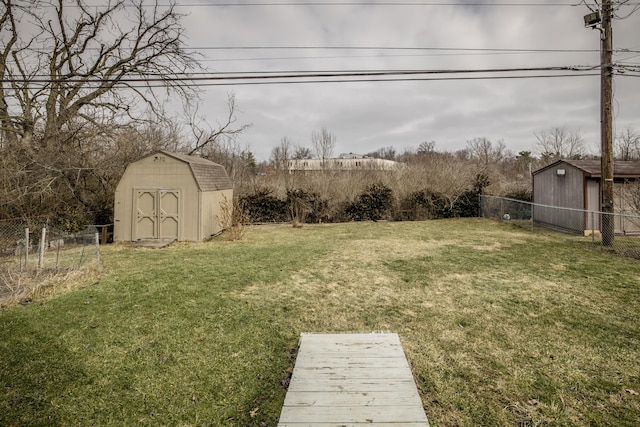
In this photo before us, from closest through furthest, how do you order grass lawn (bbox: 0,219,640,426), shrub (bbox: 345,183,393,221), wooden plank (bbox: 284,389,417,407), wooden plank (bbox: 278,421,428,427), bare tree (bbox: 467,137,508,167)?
wooden plank (bbox: 278,421,428,427) → wooden plank (bbox: 284,389,417,407) → grass lawn (bbox: 0,219,640,426) → shrub (bbox: 345,183,393,221) → bare tree (bbox: 467,137,508,167)

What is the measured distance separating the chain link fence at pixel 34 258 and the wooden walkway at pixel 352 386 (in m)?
5.49

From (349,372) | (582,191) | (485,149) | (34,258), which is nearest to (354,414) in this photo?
(349,372)

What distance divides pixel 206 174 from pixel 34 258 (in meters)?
5.84

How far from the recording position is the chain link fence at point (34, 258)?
5.89 meters

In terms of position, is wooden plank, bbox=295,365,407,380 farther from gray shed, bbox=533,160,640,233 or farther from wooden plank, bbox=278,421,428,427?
gray shed, bbox=533,160,640,233

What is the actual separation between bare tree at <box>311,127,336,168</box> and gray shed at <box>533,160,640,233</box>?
23590 mm

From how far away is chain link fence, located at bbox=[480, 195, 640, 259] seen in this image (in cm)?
915

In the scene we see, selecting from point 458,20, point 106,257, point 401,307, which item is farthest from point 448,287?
point 106,257

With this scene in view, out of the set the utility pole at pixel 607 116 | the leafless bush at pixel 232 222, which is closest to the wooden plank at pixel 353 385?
the utility pole at pixel 607 116

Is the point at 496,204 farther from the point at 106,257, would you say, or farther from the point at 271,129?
the point at 271,129

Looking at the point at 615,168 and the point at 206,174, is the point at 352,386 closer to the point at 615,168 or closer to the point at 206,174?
the point at 206,174

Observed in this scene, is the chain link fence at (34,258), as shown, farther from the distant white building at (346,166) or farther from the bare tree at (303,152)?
the bare tree at (303,152)

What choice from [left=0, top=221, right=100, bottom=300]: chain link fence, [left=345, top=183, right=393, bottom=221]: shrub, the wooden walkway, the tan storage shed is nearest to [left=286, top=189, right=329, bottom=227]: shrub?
[left=345, top=183, right=393, bottom=221]: shrub

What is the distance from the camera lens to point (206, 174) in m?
12.5
